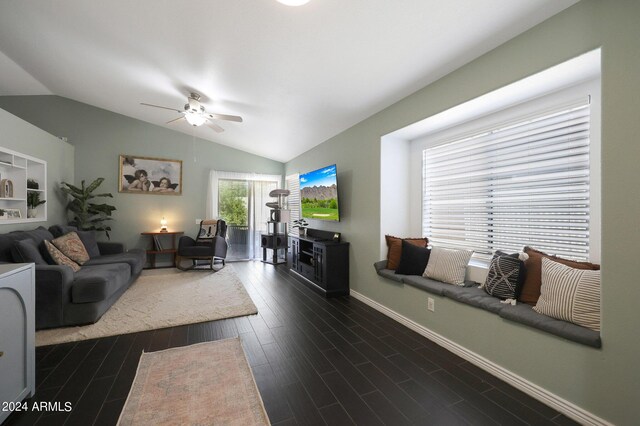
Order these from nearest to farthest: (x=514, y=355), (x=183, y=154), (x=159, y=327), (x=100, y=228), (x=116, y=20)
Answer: (x=514, y=355)
(x=116, y=20)
(x=159, y=327)
(x=100, y=228)
(x=183, y=154)

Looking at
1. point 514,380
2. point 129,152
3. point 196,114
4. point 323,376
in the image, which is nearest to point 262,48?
point 196,114

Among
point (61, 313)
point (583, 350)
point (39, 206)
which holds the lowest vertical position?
point (61, 313)

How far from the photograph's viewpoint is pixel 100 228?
500 cm

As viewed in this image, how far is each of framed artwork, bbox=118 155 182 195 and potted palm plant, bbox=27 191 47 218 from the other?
1.43 metres

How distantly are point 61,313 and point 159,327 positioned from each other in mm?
995

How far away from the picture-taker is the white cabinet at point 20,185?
3.45m

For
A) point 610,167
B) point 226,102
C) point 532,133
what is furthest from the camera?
point 226,102

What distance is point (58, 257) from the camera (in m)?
3.13

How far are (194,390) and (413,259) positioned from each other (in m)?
2.36

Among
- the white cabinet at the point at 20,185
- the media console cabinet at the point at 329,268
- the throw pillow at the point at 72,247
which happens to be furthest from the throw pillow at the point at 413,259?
the white cabinet at the point at 20,185

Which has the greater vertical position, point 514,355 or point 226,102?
point 226,102

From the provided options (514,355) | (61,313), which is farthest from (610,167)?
(61,313)

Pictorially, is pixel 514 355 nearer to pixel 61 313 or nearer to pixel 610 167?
pixel 610 167

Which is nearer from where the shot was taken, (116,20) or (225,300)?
(116,20)
